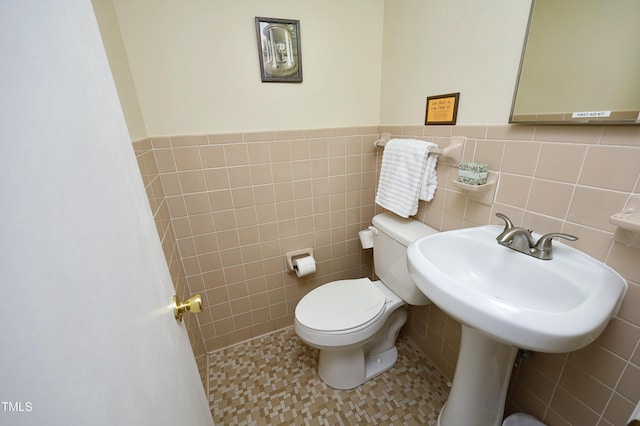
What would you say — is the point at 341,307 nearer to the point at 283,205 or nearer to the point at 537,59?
the point at 283,205

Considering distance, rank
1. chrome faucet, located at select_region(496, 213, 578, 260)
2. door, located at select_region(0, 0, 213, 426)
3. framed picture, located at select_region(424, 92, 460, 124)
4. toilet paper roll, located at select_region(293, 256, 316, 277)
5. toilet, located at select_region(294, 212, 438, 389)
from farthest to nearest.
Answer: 1. toilet paper roll, located at select_region(293, 256, 316, 277)
2. toilet, located at select_region(294, 212, 438, 389)
3. framed picture, located at select_region(424, 92, 460, 124)
4. chrome faucet, located at select_region(496, 213, 578, 260)
5. door, located at select_region(0, 0, 213, 426)

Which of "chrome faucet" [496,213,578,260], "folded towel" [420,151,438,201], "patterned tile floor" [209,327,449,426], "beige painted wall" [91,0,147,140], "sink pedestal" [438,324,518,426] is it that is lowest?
"patterned tile floor" [209,327,449,426]

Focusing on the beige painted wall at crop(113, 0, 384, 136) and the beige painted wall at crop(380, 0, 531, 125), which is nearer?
the beige painted wall at crop(380, 0, 531, 125)

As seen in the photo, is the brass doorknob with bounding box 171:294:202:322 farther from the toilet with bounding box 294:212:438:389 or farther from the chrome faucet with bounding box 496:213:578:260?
the chrome faucet with bounding box 496:213:578:260

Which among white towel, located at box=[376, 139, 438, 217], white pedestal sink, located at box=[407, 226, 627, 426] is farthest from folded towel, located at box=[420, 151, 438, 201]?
white pedestal sink, located at box=[407, 226, 627, 426]

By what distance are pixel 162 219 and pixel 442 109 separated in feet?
4.18

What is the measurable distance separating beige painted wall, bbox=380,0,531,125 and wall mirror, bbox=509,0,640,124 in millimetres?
53

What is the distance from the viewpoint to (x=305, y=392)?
1.29 m

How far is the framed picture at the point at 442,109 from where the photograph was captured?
40.1 inches

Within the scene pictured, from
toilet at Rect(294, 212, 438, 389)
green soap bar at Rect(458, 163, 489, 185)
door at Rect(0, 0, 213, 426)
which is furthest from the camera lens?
toilet at Rect(294, 212, 438, 389)

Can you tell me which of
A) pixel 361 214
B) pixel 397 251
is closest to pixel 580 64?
pixel 397 251

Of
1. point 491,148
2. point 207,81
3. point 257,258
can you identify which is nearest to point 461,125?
point 491,148

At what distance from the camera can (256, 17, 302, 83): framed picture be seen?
1.14 metres

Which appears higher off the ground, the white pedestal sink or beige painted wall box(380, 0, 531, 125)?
beige painted wall box(380, 0, 531, 125)
